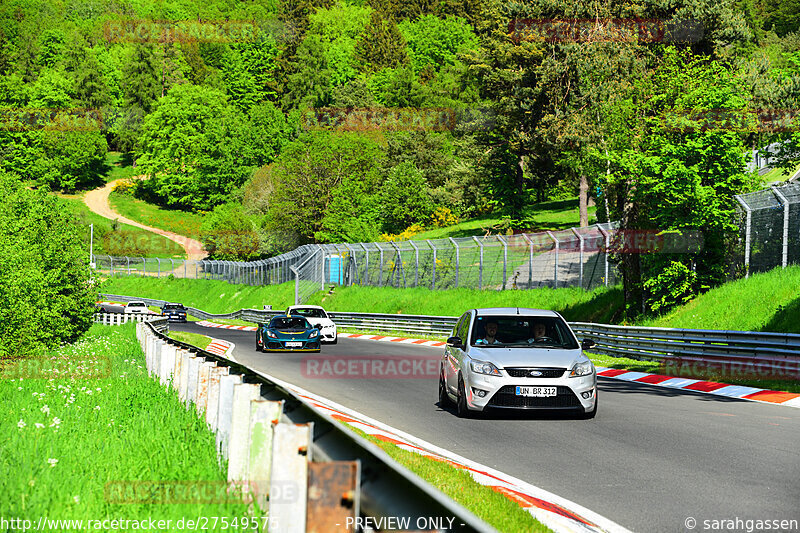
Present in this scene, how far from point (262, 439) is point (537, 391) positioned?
25.5ft

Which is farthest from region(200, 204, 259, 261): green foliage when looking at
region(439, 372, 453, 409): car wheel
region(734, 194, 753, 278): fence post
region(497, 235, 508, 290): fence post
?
region(439, 372, 453, 409): car wheel

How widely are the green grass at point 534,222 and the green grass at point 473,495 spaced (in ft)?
201

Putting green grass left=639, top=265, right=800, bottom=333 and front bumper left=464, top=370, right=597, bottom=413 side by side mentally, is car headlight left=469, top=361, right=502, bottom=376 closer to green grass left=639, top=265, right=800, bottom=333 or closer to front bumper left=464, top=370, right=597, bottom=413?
front bumper left=464, top=370, right=597, bottom=413

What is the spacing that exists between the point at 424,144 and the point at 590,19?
1632 inches

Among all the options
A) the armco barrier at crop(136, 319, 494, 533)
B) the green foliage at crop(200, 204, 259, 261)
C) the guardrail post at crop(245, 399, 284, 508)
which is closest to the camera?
the armco barrier at crop(136, 319, 494, 533)

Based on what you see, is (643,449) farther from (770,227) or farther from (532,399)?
(770,227)

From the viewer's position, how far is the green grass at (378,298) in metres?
34.3

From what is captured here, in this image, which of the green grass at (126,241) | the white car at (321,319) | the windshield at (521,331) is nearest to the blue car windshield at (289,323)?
the white car at (321,319)

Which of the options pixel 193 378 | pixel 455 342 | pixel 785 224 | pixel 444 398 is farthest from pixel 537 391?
pixel 785 224

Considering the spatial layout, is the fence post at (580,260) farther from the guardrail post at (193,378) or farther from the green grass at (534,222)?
the green grass at (534,222)

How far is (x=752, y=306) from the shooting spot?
926 inches

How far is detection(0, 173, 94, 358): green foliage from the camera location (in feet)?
80.7

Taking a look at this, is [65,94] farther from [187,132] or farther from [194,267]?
[194,267]

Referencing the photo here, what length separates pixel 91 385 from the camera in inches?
535
